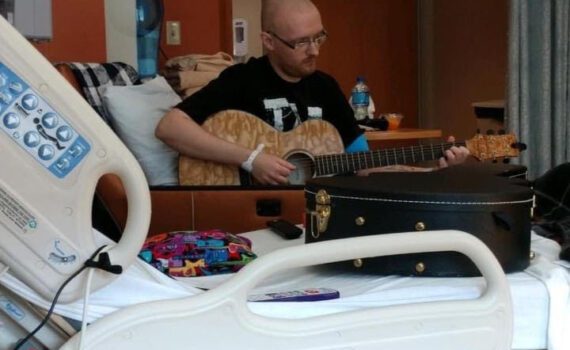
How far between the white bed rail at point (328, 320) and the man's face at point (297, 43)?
1404mm

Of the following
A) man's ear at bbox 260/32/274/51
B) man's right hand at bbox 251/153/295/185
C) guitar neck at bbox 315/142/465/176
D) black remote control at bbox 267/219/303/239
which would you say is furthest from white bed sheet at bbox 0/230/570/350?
man's ear at bbox 260/32/274/51

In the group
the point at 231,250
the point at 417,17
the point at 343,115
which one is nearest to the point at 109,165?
the point at 231,250

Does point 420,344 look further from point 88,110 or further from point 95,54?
point 95,54

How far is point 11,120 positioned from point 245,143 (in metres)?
1.44

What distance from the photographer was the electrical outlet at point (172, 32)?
365 cm

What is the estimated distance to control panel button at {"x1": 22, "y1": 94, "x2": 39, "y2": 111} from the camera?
787mm

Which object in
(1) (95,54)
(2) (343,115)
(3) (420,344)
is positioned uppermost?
(1) (95,54)

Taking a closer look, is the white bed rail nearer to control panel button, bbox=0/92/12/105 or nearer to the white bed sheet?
the white bed sheet

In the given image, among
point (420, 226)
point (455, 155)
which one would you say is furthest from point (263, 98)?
point (420, 226)

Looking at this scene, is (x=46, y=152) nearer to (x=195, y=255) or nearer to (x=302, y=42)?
(x=195, y=255)

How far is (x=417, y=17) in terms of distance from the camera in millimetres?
4883

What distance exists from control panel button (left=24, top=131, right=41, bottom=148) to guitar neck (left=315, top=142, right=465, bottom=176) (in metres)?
1.46

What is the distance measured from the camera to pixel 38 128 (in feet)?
2.62

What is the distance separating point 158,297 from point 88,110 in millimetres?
255
